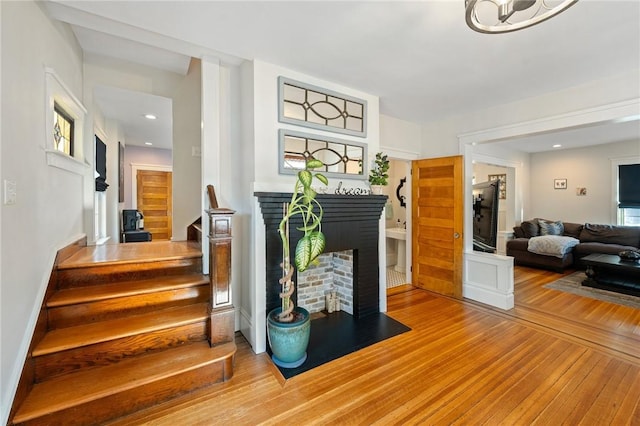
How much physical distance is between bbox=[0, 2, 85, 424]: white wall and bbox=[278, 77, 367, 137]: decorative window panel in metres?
1.72

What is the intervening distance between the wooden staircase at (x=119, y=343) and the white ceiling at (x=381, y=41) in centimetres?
193

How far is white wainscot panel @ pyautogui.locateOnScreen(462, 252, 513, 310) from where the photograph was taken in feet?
11.4

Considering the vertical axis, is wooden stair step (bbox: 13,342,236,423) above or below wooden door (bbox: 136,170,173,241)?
below

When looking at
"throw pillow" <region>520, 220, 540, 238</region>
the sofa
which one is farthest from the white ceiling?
"throw pillow" <region>520, 220, 540, 238</region>

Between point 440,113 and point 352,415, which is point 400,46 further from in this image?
point 352,415

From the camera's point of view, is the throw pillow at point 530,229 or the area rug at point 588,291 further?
the throw pillow at point 530,229

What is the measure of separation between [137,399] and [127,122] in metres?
4.53

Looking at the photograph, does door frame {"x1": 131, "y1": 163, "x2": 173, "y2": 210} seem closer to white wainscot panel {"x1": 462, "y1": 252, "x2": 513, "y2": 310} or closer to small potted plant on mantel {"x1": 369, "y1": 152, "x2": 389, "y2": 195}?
small potted plant on mantel {"x1": 369, "y1": 152, "x2": 389, "y2": 195}

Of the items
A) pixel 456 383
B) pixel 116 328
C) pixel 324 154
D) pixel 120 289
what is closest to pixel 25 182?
pixel 120 289

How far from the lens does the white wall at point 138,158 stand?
619cm

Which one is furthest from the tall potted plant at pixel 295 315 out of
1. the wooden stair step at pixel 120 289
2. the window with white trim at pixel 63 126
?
the window with white trim at pixel 63 126

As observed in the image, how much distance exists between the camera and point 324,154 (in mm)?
2998

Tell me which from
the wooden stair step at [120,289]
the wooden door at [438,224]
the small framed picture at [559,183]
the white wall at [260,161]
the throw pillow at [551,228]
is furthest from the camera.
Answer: the small framed picture at [559,183]

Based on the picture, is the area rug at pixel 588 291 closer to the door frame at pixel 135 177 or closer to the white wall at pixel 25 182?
the white wall at pixel 25 182
